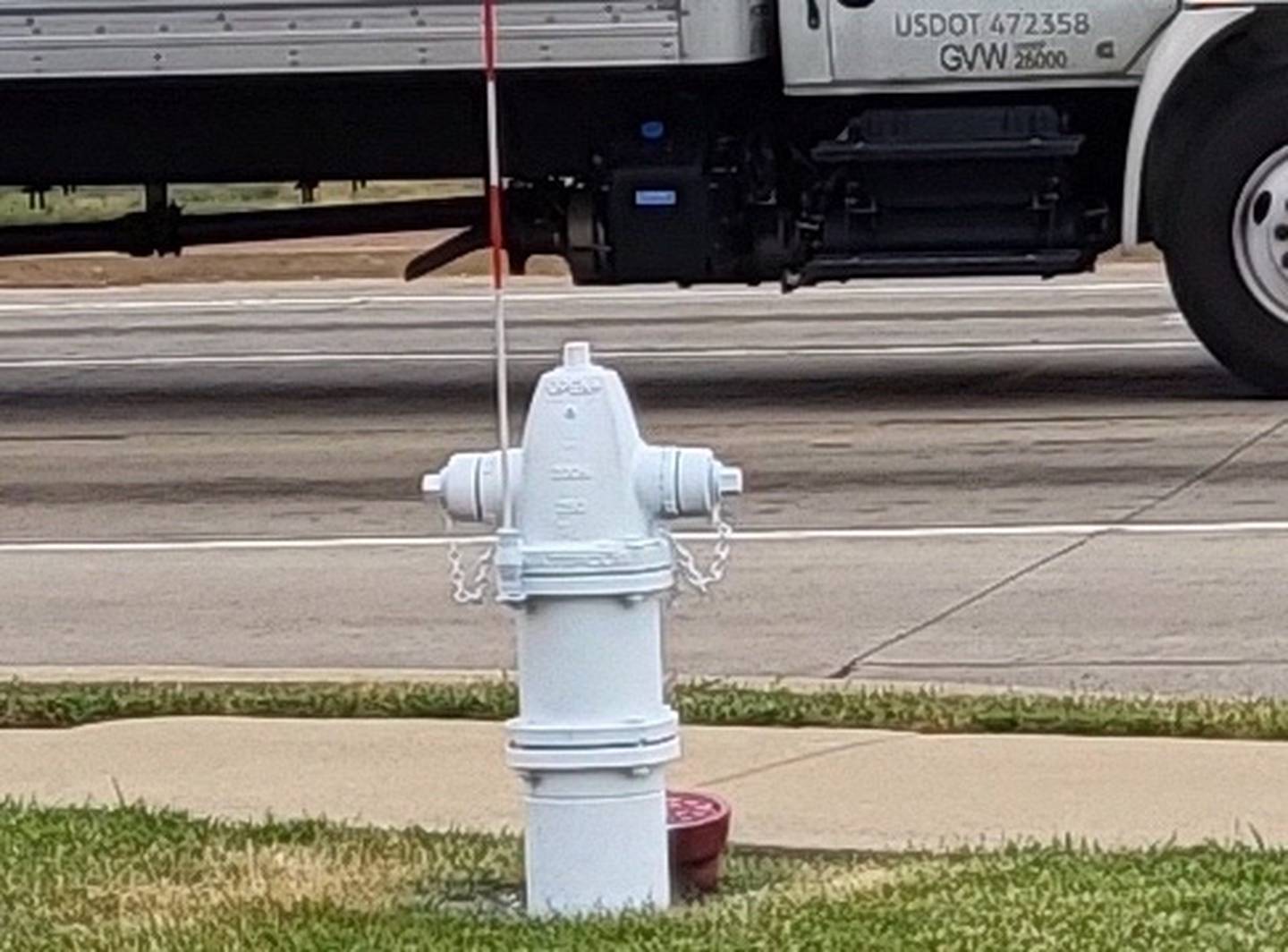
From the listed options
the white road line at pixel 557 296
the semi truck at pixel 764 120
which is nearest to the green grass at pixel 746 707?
the semi truck at pixel 764 120

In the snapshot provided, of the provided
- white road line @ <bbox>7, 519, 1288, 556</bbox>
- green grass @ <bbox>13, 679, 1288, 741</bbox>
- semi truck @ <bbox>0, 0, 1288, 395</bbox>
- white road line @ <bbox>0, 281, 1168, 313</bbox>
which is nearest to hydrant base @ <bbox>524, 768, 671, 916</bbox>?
green grass @ <bbox>13, 679, 1288, 741</bbox>

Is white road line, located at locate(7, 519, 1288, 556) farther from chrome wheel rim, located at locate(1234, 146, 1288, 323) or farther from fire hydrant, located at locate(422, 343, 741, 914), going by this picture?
fire hydrant, located at locate(422, 343, 741, 914)

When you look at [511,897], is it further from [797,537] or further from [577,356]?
[797,537]

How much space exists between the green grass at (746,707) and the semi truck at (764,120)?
19.8ft

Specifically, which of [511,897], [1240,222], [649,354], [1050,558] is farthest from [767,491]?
[511,897]

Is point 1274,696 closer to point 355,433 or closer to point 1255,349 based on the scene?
point 1255,349

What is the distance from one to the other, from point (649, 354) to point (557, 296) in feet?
20.4

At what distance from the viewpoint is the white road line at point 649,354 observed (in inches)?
689

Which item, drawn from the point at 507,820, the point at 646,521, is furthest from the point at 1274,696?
the point at 646,521

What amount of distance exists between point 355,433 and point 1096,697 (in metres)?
7.06

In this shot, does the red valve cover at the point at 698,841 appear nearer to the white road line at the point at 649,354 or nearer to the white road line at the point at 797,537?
the white road line at the point at 797,537

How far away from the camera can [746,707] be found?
8156 millimetres

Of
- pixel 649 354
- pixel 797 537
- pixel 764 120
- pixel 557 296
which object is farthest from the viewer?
pixel 557 296

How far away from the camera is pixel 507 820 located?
23.2ft
